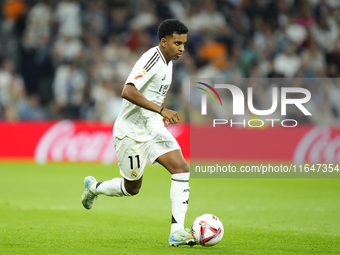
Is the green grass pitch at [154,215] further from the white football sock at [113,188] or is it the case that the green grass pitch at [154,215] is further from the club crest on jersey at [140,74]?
the club crest on jersey at [140,74]

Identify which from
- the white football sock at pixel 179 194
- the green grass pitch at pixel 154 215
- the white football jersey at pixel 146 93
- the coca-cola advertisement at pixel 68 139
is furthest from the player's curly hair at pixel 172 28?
the coca-cola advertisement at pixel 68 139

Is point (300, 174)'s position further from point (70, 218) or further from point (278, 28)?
point (70, 218)

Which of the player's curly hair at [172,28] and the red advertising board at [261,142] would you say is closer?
the player's curly hair at [172,28]

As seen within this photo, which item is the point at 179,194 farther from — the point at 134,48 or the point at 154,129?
the point at 134,48

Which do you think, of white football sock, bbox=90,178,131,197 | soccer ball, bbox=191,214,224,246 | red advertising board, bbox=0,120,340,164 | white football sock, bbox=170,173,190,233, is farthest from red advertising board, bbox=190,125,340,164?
soccer ball, bbox=191,214,224,246

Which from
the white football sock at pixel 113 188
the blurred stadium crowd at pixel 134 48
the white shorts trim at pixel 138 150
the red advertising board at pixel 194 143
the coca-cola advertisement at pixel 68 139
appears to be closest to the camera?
the white shorts trim at pixel 138 150

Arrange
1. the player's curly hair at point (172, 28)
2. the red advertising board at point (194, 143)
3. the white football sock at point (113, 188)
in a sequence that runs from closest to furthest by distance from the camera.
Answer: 1. the player's curly hair at point (172, 28)
2. the white football sock at point (113, 188)
3. the red advertising board at point (194, 143)

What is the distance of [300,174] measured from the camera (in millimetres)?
15547

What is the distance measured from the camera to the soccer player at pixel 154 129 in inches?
250

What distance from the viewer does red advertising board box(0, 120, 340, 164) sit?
53.0 feet

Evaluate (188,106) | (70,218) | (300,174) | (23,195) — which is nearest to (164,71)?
(70,218)

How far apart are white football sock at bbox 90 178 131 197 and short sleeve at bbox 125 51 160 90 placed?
1.44 metres

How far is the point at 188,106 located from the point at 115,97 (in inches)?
89.9

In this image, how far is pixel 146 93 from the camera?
21.6ft
